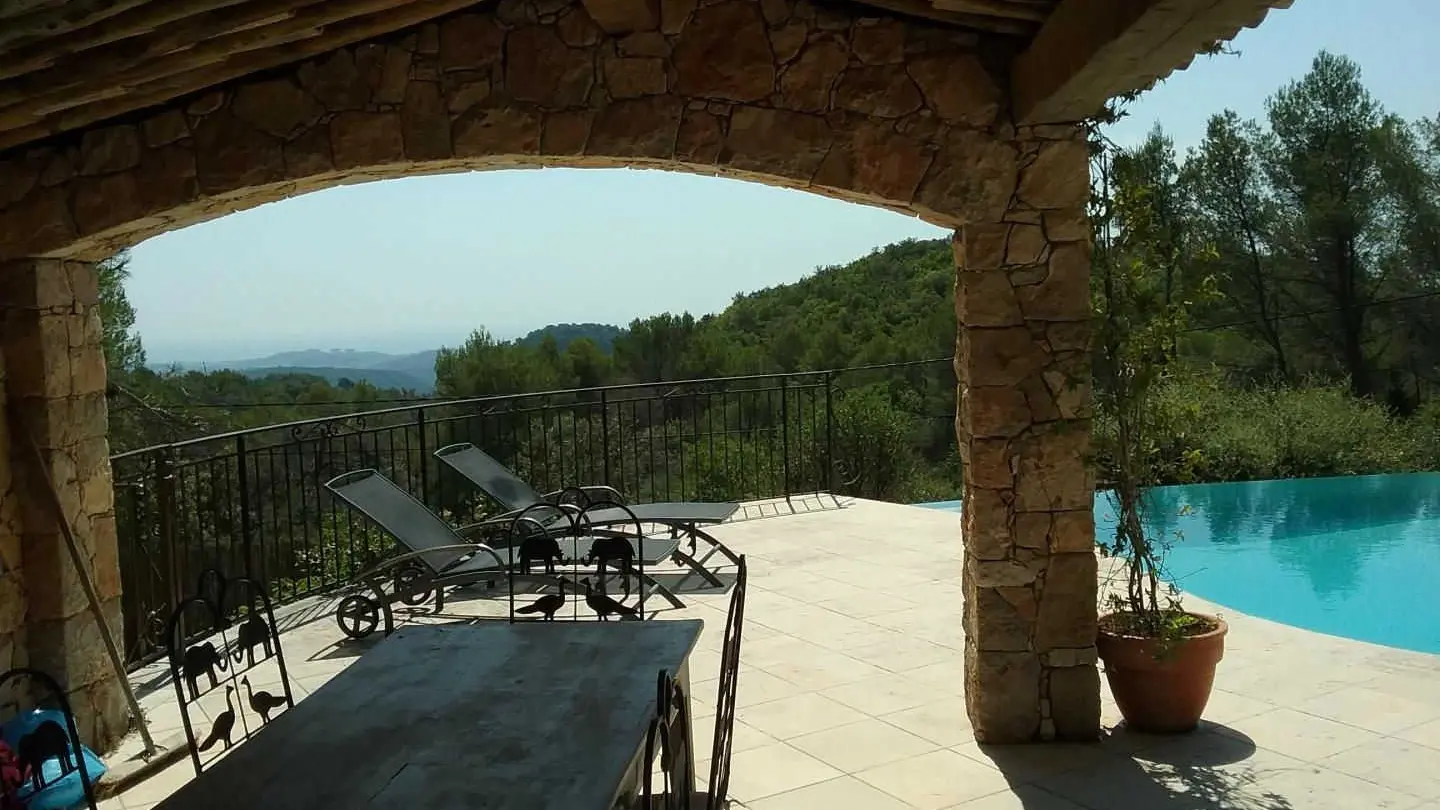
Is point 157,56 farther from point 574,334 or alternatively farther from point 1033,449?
point 574,334

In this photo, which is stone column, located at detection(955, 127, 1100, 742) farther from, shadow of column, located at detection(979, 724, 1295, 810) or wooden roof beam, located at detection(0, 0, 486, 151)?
wooden roof beam, located at detection(0, 0, 486, 151)

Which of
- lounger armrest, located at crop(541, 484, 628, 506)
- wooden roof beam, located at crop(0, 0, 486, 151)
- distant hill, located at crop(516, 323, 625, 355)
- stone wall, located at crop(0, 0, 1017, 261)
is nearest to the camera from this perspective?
wooden roof beam, located at crop(0, 0, 486, 151)

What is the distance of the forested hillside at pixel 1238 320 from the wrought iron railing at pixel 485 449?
1.99 feet

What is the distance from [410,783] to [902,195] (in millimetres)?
2513

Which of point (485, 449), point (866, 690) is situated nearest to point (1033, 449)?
point (866, 690)

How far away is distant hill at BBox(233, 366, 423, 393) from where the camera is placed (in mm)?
15914

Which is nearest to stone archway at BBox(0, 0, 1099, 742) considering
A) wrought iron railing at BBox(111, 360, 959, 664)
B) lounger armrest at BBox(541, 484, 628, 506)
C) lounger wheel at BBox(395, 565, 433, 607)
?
wrought iron railing at BBox(111, 360, 959, 664)

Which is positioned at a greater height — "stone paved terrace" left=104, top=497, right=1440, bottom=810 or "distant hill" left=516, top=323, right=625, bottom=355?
"distant hill" left=516, top=323, right=625, bottom=355

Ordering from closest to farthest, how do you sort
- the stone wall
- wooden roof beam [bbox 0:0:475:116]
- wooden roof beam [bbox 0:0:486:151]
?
wooden roof beam [bbox 0:0:475:116], wooden roof beam [bbox 0:0:486:151], the stone wall

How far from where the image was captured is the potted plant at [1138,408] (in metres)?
3.62

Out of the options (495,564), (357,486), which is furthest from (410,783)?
(357,486)

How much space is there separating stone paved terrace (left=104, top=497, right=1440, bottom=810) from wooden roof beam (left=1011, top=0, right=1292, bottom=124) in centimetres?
214

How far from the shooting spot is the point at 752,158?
364cm

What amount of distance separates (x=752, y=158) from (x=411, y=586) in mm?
2935
